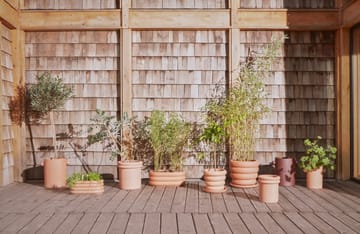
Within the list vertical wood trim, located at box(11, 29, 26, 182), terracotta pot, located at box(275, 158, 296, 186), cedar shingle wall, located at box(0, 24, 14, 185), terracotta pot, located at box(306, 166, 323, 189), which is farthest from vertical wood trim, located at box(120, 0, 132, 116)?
terracotta pot, located at box(306, 166, 323, 189)

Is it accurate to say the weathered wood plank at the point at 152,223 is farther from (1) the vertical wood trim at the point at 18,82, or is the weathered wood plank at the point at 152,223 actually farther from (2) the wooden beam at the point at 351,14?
(2) the wooden beam at the point at 351,14

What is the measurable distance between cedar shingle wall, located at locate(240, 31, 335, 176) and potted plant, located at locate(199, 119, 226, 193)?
640mm

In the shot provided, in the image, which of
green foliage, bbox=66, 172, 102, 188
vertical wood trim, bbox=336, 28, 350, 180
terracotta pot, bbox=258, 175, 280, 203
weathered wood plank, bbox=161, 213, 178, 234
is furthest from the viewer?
vertical wood trim, bbox=336, 28, 350, 180

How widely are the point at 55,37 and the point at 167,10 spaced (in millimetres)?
1652

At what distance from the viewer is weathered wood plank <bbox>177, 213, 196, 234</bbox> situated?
3.68m

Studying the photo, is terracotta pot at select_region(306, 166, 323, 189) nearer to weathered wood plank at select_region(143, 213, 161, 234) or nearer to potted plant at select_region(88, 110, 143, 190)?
potted plant at select_region(88, 110, 143, 190)

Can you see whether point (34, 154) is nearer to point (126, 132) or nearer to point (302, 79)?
point (126, 132)

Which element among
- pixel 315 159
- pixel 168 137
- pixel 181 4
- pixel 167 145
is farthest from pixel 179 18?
pixel 315 159

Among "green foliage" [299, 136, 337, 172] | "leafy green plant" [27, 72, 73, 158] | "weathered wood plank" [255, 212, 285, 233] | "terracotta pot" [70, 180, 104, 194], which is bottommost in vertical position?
"weathered wood plank" [255, 212, 285, 233]

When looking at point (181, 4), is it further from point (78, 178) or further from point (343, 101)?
point (78, 178)

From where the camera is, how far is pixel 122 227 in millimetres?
3777

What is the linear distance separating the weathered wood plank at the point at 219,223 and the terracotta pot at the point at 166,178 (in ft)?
5.40

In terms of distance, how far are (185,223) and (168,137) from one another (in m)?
2.11

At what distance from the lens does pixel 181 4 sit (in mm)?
6277
